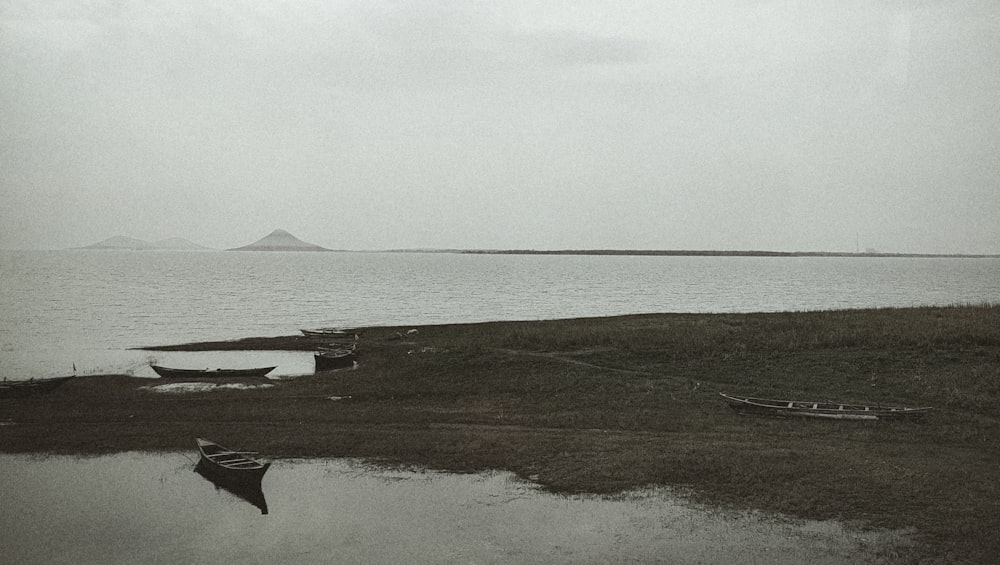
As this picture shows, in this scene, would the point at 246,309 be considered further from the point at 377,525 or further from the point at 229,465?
the point at 377,525

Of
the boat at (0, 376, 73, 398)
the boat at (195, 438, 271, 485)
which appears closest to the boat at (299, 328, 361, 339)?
the boat at (0, 376, 73, 398)

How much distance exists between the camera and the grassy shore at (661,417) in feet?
54.7

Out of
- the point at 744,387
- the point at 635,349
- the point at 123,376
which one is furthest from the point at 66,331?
the point at 744,387

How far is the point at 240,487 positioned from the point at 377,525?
470 cm

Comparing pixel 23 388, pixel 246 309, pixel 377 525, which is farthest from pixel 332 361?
pixel 246 309

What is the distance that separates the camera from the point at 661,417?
78.6 ft

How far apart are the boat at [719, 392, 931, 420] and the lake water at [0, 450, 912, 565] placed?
8.56 metres

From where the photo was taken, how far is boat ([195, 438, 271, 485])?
17438 mm

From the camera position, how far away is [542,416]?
80.7 feet

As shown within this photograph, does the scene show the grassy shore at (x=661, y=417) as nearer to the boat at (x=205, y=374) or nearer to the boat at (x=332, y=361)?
the boat at (x=332, y=361)

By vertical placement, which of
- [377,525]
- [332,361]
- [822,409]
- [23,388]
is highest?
[332,361]

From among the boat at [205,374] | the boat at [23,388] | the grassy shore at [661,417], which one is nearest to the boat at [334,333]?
the grassy shore at [661,417]

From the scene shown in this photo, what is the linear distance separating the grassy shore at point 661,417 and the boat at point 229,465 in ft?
5.19

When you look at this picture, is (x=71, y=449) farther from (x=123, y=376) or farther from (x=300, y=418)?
(x=123, y=376)
